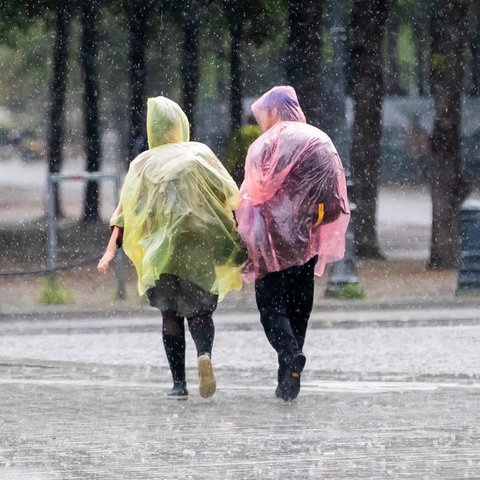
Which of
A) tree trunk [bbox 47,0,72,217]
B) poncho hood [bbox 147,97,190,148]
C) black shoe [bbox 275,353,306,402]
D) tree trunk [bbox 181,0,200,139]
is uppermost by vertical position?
poncho hood [bbox 147,97,190,148]

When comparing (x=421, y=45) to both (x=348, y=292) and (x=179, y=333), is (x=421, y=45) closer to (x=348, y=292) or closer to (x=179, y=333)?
(x=348, y=292)

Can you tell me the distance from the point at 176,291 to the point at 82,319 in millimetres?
6075

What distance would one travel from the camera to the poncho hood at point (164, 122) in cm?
1048

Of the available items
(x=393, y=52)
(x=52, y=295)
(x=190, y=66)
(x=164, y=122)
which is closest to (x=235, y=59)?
(x=190, y=66)

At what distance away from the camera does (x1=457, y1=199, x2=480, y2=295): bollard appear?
18578 millimetres

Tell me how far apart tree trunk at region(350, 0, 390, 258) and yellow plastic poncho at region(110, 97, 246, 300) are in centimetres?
1220

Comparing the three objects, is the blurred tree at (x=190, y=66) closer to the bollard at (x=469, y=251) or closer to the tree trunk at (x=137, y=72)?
the tree trunk at (x=137, y=72)

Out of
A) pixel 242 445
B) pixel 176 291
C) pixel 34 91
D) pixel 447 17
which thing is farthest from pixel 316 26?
pixel 34 91

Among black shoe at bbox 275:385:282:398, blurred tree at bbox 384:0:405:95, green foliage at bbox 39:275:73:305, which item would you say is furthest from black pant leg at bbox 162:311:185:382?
blurred tree at bbox 384:0:405:95

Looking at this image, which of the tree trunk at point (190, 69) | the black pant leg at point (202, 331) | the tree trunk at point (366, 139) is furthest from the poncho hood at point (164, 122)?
the tree trunk at point (190, 69)

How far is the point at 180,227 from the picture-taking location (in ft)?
34.1

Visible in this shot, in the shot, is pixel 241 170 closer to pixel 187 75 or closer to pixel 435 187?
pixel 435 187

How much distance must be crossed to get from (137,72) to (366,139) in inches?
235

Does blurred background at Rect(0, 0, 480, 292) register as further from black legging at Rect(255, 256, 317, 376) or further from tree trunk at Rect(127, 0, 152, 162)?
black legging at Rect(255, 256, 317, 376)
